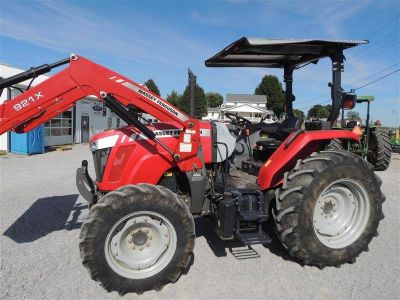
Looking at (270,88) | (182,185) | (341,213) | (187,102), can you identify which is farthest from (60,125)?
(270,88)

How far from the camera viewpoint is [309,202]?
3.53m

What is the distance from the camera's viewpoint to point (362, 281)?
3430 millimetres

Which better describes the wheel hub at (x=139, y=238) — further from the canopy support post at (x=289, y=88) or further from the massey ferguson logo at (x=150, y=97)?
the canopy support post at (x=289, y=88)

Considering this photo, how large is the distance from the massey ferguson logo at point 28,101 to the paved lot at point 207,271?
1680 mm

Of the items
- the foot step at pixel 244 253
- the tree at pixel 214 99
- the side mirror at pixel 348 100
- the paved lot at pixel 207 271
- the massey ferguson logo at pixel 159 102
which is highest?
the tree at pixel 214 99

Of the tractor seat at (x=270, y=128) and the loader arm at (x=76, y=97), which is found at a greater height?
the loader arm at (x=76, y=97)

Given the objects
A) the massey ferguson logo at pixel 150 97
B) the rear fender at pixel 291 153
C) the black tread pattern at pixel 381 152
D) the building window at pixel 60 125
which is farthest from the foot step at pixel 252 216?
the building window at pixel 60 125

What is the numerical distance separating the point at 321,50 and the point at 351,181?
164 centimetres

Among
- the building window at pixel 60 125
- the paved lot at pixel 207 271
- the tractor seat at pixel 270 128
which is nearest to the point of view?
the paved lot at pixel 207 271

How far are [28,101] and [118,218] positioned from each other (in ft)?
4.66

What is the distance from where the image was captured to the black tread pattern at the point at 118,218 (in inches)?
120

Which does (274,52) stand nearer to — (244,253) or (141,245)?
(244,253)

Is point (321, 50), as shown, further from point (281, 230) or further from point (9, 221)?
point (9, 221)

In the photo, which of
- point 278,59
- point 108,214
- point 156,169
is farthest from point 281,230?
point 278,59
